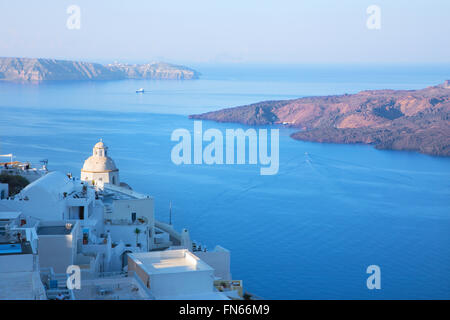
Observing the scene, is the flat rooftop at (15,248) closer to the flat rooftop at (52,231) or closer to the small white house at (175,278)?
the small white house at (175,278)

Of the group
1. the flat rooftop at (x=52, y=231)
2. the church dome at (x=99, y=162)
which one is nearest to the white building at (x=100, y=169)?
the church dome at (x=99, y=162)

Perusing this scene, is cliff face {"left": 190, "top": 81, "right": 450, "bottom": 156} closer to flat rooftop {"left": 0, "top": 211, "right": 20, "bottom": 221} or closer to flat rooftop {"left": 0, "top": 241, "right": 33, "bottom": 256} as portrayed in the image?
flat rooftop {"left": 0, "top": 211, "right": 20, "bottom": 221}

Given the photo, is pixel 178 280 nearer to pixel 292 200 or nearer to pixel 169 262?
pixel 169 262

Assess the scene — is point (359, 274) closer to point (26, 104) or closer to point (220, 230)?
point (220, 230)

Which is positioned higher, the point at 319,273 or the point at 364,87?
the point at 364,87
